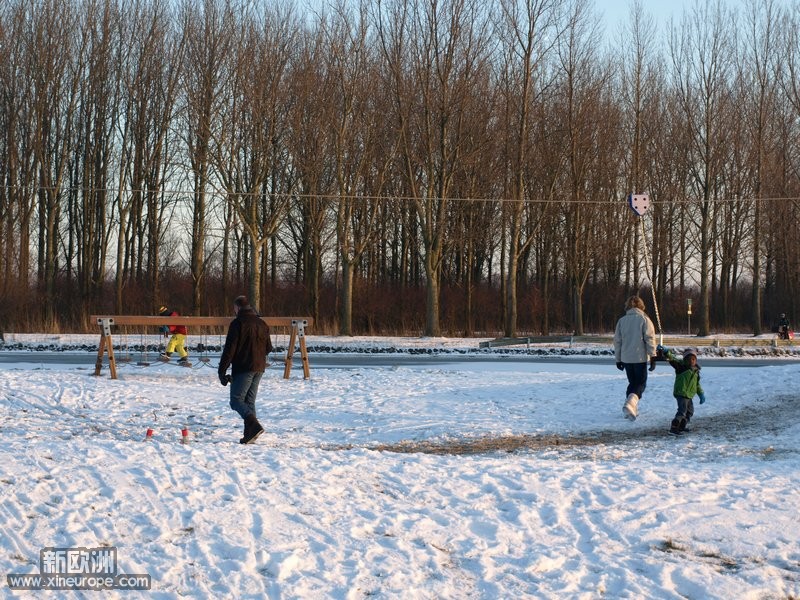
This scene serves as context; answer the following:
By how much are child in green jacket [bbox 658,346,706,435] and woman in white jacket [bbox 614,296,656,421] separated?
1.24ft

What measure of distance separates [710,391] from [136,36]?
3826 cm

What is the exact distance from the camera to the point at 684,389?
1319 cm

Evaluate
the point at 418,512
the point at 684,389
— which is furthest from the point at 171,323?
the point at 418,512

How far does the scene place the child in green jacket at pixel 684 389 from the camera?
510 inches

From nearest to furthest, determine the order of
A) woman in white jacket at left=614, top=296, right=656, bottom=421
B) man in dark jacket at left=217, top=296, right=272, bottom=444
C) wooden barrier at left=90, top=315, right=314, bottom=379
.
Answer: man in dark jacket at left=217, top=296, right=272, bottom=444 < woman in white jacket at left=614, top=296, right=656, bottom=421 < wooden barrier at left=90, top=315, right=314, bottom=379

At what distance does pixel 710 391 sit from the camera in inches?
637

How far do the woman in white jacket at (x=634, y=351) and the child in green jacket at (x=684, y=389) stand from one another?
14.9 inches

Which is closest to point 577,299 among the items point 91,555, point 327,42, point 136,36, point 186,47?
point 327,42

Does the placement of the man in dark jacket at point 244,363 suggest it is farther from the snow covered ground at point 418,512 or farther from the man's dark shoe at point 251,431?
the snow covered ground at point 418,512

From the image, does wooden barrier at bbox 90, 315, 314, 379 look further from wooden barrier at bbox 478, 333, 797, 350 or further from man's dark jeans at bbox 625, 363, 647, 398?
wooden barrier at bbox 478, 333, 797, 350

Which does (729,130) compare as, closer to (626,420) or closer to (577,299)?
(577,299)

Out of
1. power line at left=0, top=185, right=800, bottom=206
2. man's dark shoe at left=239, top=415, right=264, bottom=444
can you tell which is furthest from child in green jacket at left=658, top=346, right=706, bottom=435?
power line at left=0, top=185, right=800, bottom=206

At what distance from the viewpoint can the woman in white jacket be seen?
1380 cm

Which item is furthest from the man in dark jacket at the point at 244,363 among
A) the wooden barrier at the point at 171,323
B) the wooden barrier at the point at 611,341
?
the wooden barrier at the point at 611,341
